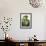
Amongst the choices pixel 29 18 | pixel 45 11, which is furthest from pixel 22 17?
pixel 45 11

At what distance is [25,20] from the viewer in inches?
183

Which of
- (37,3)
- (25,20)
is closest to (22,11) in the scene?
(25,20)

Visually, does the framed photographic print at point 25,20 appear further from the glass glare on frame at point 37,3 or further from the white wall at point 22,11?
the glass glare on frame at point 37,3

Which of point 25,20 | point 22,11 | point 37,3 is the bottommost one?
point 25,20

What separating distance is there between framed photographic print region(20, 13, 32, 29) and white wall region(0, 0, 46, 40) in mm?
112

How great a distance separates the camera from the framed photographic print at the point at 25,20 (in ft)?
15.1

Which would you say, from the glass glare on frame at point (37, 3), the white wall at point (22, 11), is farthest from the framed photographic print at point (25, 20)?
the glass glare on frame at point (37, 3)

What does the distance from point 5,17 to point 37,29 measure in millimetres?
1274

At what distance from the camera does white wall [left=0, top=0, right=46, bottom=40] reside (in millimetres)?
4574

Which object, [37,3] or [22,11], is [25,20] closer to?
[22,11]

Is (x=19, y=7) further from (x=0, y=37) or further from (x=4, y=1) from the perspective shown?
(x=0, y=37)

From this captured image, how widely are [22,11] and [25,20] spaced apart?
14.0 inches

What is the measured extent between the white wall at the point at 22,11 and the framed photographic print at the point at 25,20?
11cm

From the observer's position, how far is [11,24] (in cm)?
460
